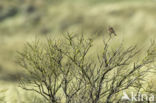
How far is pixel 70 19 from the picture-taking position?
6476 inches

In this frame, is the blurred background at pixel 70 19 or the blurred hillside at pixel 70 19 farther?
the blurred hillside at pixel 70 19

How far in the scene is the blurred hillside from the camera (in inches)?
5271

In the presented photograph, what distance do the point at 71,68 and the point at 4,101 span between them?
18.0 meters

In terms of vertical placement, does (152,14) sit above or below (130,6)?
below

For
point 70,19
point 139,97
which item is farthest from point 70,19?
point 139,97

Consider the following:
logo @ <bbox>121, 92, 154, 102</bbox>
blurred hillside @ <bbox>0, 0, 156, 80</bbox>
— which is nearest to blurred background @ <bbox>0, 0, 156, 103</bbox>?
blurred hillside @ <bbox>0, 0, 156, 80</bbox>

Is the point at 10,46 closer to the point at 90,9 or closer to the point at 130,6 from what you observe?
the point at 90,9

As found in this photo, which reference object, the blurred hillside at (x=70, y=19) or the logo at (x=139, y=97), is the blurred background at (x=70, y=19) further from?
the logo at (x=139, y=97)

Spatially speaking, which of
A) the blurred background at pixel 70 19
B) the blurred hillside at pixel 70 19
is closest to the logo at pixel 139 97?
the blurred hillside at pixel 70 19

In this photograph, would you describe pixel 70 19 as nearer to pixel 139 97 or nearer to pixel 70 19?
pixel 70 19

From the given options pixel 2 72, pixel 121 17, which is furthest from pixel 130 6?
pixel 2 72

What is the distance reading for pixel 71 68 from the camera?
1067 inches

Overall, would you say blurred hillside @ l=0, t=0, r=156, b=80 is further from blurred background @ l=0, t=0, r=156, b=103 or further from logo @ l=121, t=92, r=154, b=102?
logo @ l=121, t=92, r=154, b=102

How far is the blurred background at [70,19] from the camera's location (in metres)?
134
